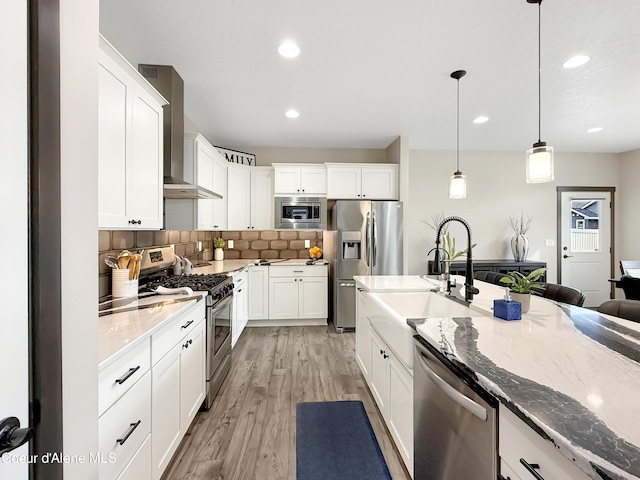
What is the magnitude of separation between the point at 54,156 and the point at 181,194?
225 cm

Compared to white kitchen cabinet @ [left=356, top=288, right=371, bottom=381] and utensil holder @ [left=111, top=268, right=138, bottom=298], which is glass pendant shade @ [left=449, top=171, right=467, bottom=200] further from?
utensil holder @ [left=111, top=268, right=138, bottom=298]

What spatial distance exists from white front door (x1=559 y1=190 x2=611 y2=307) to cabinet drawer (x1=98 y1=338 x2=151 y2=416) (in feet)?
20.9

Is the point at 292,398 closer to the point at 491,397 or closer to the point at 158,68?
the point at 491,397

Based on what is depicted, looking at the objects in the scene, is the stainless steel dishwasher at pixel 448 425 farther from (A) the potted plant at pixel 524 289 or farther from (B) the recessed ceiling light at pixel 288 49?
(B) the recessed ceiling light at pixel 288 49

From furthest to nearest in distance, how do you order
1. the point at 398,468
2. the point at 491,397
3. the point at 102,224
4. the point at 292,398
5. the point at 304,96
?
the point at 304,96
the point at 292,398
the point at 398,468
the point at 102,224
the point at 491,397

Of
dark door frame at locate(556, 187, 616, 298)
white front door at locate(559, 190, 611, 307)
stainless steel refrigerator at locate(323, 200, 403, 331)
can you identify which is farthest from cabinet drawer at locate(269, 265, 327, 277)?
white front door at locate(559, 190, 611, 307)

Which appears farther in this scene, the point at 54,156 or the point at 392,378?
the point at 392,378

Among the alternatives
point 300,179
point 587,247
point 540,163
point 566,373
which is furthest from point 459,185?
point 587,247

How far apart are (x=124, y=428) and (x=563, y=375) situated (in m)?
1.57

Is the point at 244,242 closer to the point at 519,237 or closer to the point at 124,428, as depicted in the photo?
the point at 124,428

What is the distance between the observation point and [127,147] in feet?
5.74

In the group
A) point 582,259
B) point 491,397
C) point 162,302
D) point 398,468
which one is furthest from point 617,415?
point 582,259

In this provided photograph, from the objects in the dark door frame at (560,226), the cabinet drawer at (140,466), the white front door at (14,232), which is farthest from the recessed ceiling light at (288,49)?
the dark door frame at (560,226)

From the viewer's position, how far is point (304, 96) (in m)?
3.01
